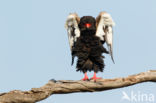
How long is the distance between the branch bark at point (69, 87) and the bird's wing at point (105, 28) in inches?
51.6

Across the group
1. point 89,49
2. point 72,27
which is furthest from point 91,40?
point 72,27

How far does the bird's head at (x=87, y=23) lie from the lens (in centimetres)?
1046

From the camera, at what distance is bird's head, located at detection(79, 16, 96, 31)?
34.3 ft

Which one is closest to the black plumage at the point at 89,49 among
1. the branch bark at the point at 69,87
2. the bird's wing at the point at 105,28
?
the bird's wing at the point at 105,28

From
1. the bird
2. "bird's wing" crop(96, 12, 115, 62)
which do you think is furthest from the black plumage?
"bird's wing" crop(96, 12, 115, 62)

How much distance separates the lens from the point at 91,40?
34.6 feet

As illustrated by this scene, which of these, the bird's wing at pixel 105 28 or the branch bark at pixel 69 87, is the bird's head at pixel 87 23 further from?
the branch bark at pixel 69 87

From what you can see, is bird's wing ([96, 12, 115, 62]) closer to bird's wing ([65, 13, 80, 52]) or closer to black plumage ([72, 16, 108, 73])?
black plumage ([72, 16, 108, 73])

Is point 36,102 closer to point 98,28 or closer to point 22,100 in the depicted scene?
point 22,100

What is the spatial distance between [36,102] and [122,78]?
1.91 m

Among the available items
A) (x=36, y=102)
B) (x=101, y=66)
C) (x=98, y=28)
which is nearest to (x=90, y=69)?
(x=101, y=66)

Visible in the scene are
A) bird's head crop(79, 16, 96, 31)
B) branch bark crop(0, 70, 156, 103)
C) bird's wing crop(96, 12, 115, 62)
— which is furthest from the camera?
bird's wing crop(96, 12, 115, 62)

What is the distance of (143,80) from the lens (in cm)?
973

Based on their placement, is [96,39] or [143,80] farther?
[96,39]
